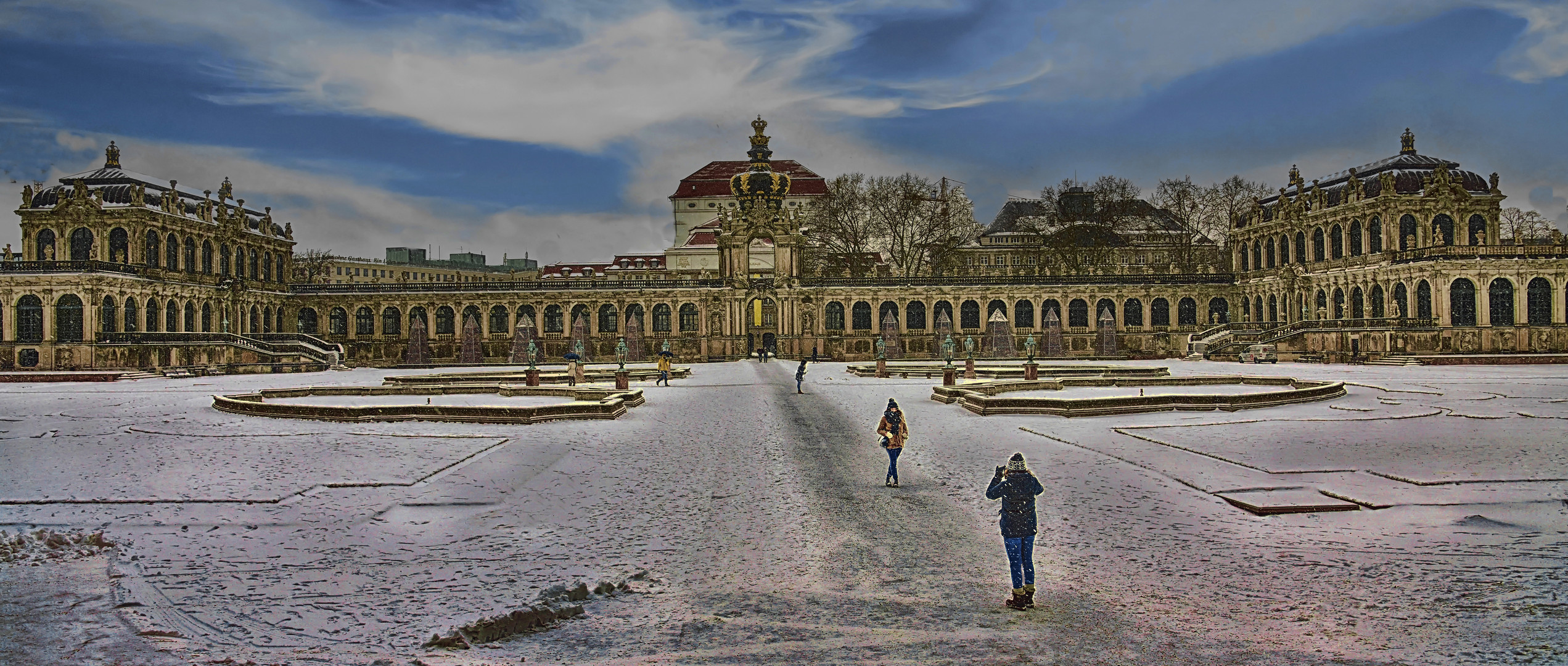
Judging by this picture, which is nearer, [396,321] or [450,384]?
[450,384]

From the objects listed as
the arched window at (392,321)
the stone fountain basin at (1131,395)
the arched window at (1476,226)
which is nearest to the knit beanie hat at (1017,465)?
the stone fountain basin at (1131,395)

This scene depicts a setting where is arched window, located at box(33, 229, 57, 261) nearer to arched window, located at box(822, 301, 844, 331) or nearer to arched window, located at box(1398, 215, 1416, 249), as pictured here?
arched window, located at box(822, 301, 844, 331)

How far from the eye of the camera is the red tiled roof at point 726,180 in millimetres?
110375

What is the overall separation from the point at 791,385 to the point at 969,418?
1411 centimetres

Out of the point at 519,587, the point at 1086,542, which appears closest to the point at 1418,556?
the point at 1086,542

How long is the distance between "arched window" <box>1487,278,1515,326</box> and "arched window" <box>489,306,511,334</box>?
195 feet

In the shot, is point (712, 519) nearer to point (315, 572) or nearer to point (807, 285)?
point (315, 572)

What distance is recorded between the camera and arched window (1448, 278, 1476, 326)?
55.2 metres

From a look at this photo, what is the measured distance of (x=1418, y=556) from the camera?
970cm

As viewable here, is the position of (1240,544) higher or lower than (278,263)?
lower

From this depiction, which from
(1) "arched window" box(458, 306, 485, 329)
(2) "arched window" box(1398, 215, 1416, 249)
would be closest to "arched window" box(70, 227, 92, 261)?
(1) "arched window" box(458, 306, 485, 329)

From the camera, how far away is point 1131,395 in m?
27.9

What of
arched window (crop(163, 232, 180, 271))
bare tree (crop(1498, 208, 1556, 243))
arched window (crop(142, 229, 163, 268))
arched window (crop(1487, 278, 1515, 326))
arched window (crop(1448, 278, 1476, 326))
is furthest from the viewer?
bare tree (crop(1498, 208, 1556, 243))

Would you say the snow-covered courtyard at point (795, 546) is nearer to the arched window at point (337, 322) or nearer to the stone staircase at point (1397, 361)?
the stone staircase at point (1397, 361)
